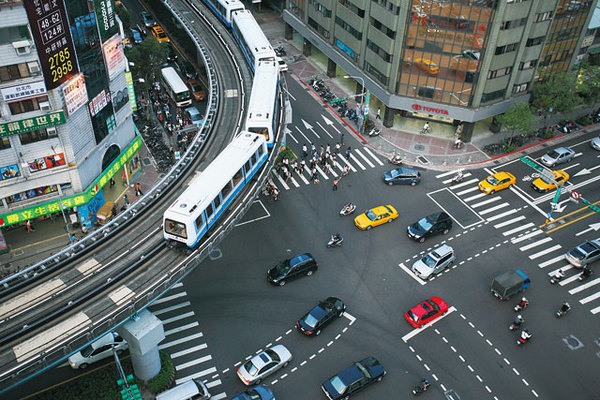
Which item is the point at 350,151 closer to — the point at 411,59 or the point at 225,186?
the point at 411,59

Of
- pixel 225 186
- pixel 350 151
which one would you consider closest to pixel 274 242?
pixel 225 186

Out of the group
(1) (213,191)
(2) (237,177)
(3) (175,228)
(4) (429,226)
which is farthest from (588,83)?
(3) (175,228)

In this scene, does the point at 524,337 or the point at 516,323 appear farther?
the point at 516,323

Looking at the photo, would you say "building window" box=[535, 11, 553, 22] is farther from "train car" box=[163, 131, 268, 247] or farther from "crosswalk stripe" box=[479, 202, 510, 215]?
"train car" box=[163, 131, 268, 247]

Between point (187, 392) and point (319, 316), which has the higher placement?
point (319, 316)

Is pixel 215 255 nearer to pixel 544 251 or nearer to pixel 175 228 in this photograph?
pixel 175 228

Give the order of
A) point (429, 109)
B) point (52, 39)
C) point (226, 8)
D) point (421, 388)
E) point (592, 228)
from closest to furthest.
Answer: point (421, 388) < point (52, 39) < point (592, 228) < point (429, 109) < point (226, 8)
